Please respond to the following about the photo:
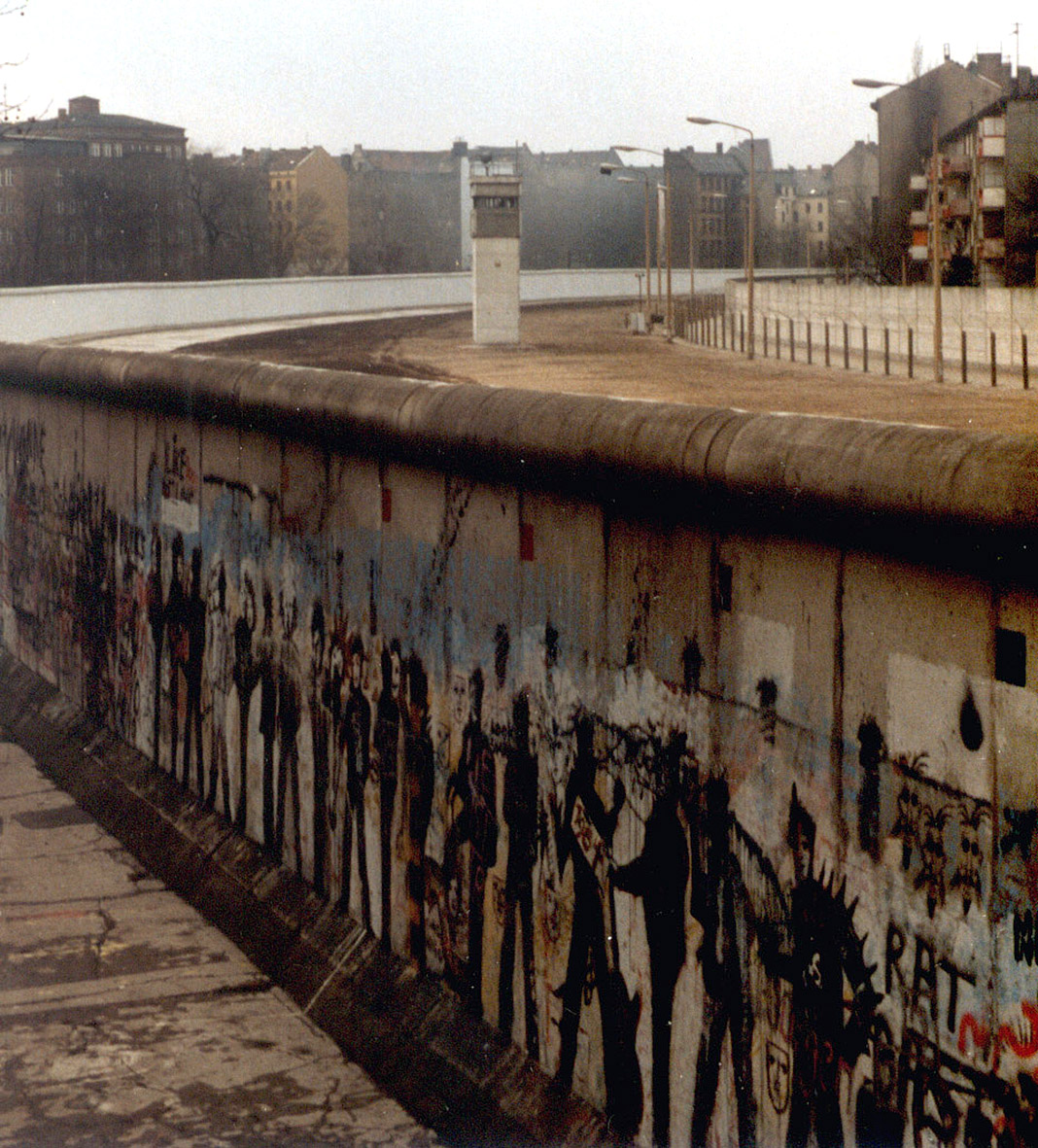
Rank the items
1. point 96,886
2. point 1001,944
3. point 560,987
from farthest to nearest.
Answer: point 96,886 → point 560,987 → point 1001,944

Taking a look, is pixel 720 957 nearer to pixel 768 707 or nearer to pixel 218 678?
pixel 768 707

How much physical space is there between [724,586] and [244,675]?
24.3 feet

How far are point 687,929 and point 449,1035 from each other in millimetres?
2764

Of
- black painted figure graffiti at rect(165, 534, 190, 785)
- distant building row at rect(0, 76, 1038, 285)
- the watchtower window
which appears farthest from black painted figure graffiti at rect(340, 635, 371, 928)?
the watchtower window

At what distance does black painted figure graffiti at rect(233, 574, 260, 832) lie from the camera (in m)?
15.0

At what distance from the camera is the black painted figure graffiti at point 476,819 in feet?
35.4

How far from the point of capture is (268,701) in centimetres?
1459

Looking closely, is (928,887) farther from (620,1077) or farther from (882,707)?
(620,1077)

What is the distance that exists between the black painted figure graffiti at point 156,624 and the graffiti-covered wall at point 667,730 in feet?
7.06

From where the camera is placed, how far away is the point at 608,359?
3278cm

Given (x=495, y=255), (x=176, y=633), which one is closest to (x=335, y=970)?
(x=176, y=633)

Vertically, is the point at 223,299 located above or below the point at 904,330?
above

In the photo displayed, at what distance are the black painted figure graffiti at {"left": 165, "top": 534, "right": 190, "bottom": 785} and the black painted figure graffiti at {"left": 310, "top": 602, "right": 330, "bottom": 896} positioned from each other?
3.39 m

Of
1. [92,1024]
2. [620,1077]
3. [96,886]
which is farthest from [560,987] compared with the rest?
[96,886]
